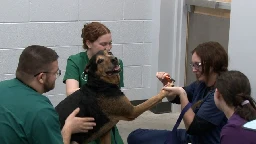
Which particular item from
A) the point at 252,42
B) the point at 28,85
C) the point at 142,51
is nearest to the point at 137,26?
the point at 142,51

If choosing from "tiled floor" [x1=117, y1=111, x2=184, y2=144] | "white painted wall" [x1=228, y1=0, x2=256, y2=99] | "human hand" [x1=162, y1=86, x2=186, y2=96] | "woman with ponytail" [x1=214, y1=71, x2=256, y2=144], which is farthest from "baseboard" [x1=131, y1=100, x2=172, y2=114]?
"woman with ponytail" [x1=214, y1=71, x2=256, y2=144]

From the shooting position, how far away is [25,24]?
16.9 feet

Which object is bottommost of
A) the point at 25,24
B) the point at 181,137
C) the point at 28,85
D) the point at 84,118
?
the point at 181,137

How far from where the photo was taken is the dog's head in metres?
3.12

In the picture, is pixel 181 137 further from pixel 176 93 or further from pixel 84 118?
pixel 84 118

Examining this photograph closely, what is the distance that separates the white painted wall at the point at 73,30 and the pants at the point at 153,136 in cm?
186

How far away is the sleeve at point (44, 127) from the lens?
91.5 inches

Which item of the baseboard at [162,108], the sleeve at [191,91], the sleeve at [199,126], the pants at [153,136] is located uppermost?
the sleeve at [191,91]

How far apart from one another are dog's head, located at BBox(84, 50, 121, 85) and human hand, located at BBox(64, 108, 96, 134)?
0.27 m

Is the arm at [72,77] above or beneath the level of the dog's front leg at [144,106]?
above

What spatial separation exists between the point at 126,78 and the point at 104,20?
731mm

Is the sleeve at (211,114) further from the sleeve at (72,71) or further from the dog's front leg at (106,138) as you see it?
the sleeve at (72,71)

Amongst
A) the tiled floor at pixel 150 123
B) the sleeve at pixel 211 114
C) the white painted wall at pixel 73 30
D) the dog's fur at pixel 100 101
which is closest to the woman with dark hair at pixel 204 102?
the sleeve at pixel 211 114

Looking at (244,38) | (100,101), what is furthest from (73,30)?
(100,101)
